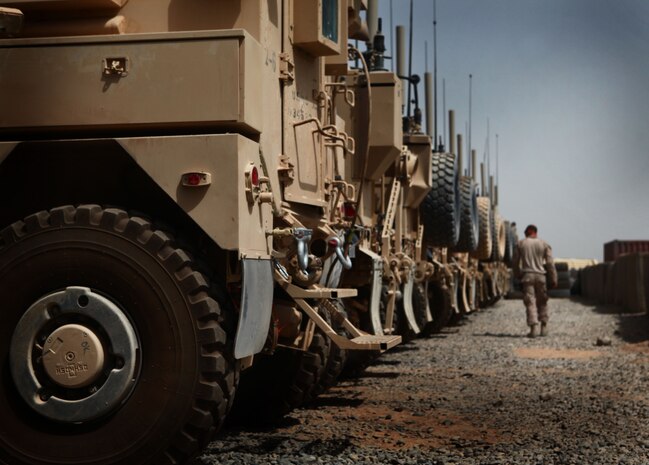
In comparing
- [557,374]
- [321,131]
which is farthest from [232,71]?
[557,374]

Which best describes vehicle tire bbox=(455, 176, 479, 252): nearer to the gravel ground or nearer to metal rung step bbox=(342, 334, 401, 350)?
the gravel ground

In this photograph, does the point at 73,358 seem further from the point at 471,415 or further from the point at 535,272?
the point at 535,272

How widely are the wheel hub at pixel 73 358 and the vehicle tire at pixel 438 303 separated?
11297 millimetres

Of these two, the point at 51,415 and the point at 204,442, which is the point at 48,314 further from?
the point at 204,442

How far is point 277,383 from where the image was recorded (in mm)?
6602

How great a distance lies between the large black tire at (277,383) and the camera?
6.59 meters

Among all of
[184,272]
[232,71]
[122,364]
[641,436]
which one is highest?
[232,71]

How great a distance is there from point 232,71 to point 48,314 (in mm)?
1179

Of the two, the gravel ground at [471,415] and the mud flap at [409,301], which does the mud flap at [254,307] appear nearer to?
the gravel ground at [471,415]

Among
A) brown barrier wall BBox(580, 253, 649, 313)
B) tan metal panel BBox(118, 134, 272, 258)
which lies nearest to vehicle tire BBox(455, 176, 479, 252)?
brown barrier wall BBox(580, 253, 649, 313)

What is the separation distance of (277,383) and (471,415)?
1615mm

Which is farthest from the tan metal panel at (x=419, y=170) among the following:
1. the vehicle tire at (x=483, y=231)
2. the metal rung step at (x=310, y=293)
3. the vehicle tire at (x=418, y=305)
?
the vehicle tire at (x=483, y=231)

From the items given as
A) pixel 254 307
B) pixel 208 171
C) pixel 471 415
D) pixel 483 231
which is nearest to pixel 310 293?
pixel 254 307

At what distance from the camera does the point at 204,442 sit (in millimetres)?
4488
